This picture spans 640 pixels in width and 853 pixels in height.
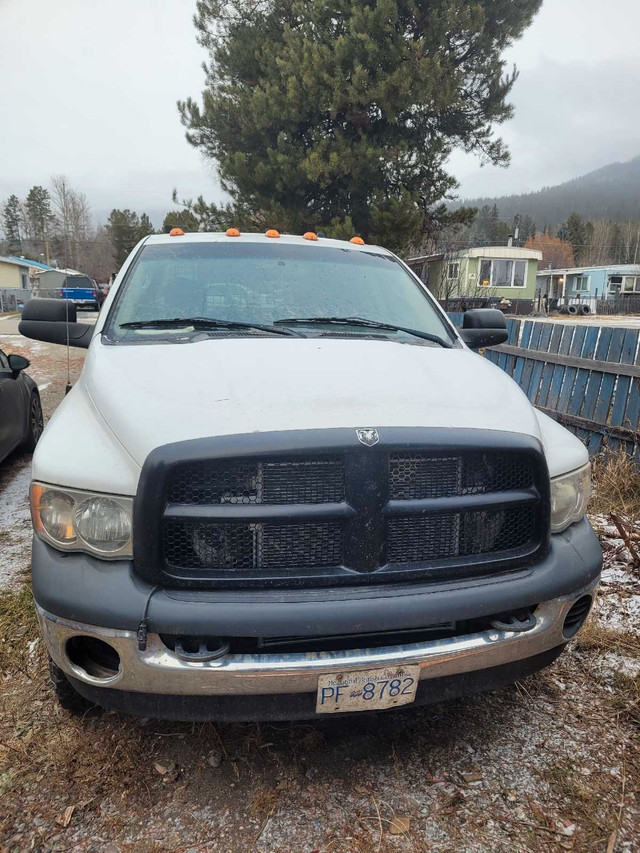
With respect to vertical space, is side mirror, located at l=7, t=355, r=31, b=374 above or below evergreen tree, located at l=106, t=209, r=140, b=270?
below

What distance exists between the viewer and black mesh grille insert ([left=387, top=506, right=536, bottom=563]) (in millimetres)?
1992

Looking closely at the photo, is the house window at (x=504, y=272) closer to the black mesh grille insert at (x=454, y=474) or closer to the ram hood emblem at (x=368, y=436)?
the black mesh grille insert at (x=454, y=474)

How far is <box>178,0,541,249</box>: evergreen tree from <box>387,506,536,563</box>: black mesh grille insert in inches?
491

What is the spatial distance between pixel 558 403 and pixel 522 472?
4995 mm

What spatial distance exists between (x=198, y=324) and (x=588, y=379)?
4.67m

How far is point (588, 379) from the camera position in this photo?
6.21m

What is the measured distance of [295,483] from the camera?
1888 mm

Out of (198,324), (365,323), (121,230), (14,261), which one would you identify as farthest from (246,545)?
(121,230)

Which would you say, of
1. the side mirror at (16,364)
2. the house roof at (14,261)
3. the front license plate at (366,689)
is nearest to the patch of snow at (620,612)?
the front license plate at (366,689)

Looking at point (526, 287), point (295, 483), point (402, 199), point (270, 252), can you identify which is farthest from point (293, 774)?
point (526, 287)

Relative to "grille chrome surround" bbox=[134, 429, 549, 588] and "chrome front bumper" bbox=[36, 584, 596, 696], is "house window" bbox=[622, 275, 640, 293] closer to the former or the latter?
"grille chrome surround" bbox=[134, 429, 549, 588]

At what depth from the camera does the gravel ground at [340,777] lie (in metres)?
1.97

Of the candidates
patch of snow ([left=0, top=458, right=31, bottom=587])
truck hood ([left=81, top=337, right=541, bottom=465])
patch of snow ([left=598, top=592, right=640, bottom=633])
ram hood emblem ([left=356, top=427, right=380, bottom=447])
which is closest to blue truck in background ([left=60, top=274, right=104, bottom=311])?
patch of snow ([left=0, top=458, right=31, bottom=587])

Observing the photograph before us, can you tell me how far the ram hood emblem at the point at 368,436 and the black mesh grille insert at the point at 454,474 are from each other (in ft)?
0.27
